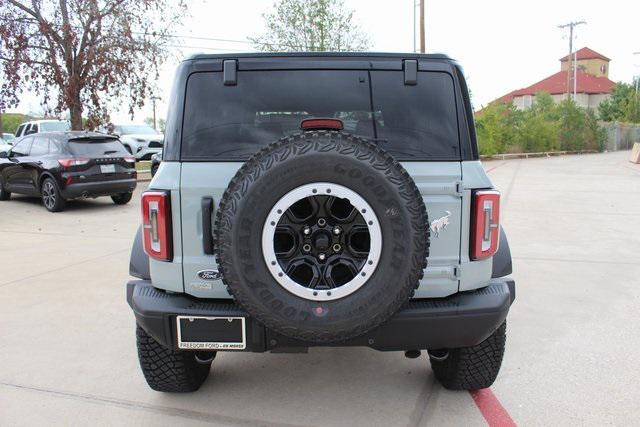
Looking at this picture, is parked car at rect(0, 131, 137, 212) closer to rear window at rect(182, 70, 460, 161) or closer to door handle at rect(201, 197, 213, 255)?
rear window at rect(182, 70, 460, 161)

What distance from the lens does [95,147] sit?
35.6 feet

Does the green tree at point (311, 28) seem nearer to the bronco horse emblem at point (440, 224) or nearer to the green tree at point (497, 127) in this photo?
the green tree at point (497, 127)

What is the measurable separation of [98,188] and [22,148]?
2301 millimetres

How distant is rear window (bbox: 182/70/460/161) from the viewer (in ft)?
9.23

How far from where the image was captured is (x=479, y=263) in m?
2.78

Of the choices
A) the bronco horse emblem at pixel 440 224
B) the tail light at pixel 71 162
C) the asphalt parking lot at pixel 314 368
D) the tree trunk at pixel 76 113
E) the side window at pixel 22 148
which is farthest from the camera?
the tree trunk at pixel 76 113

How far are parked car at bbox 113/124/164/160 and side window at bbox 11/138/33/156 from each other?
30.4ft

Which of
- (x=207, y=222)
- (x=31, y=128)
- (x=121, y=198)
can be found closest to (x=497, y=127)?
(x=31, y=128)

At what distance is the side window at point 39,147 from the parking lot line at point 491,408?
10.2 m

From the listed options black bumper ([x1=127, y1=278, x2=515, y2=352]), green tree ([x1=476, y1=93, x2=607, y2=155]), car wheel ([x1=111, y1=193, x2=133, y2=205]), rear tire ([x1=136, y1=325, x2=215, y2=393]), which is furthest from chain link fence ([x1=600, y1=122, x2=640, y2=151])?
rear tire ([x1=136, y1=325, x2=215, y2=393])

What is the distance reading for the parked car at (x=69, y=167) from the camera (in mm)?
10430

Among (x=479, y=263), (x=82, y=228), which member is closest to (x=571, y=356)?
(x=479, y=263)

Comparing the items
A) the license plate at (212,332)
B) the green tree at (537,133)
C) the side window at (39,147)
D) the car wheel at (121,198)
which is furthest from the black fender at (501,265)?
the green tree at (537,133)

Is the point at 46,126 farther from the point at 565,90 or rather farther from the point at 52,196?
the point at 565,90
